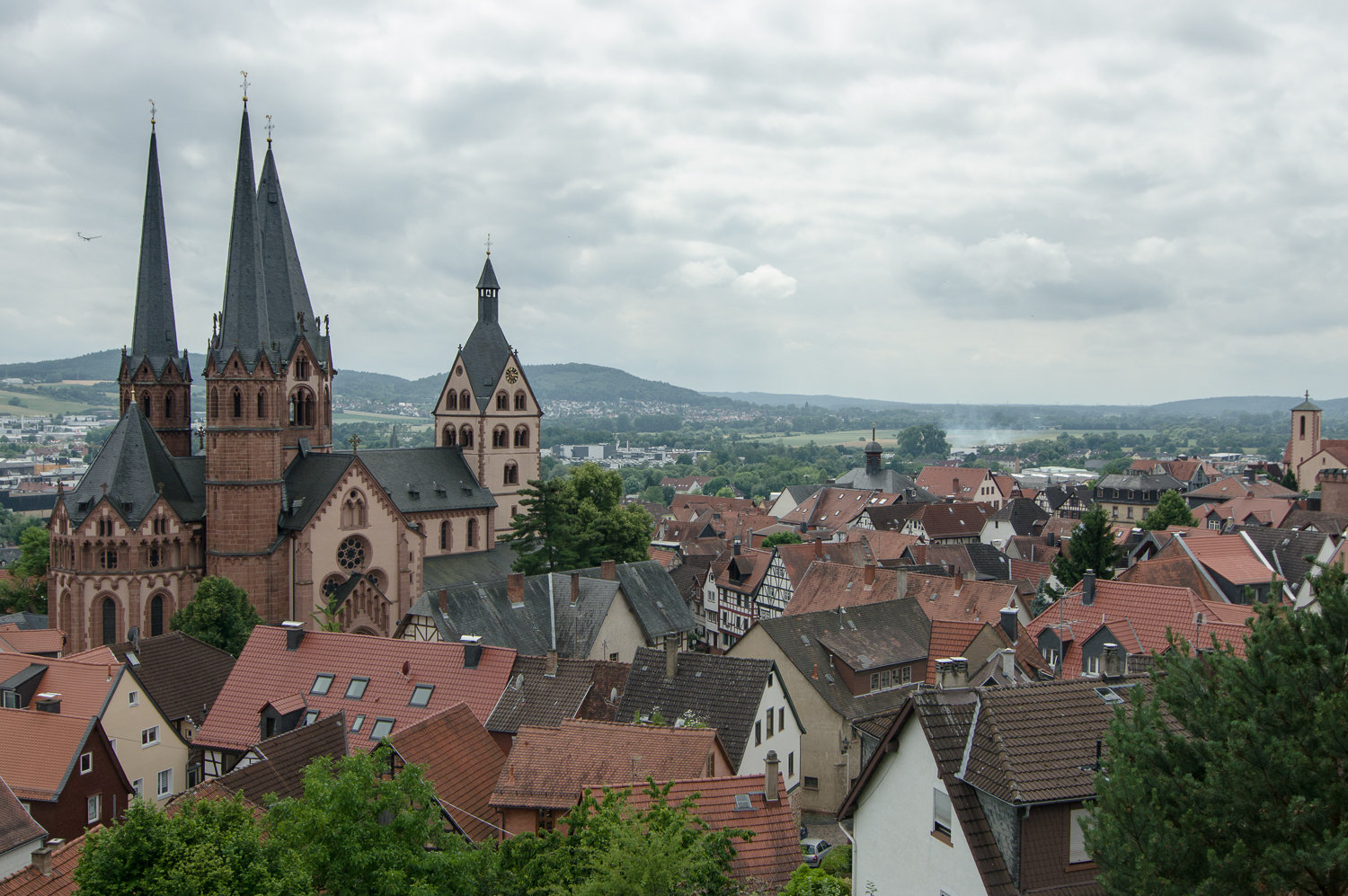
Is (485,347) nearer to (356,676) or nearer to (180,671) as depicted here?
(180,671)

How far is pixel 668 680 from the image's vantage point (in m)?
37.4

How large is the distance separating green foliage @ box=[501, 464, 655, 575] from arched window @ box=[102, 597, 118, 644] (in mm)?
22091

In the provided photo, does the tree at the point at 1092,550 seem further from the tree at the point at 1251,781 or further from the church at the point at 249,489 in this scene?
the tree at the point at 1251,781

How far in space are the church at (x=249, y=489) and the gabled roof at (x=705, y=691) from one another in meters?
29.1

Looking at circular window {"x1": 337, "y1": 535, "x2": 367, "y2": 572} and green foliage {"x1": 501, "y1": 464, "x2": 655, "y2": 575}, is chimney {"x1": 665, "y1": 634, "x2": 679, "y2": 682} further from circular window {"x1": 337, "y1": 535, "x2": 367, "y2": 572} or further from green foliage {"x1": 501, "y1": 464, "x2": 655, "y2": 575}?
green foliage {"x1": 501, "y1": 464, "x2": 655, "y2": 575}

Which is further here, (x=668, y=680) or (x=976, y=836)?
(x=668, y=680)

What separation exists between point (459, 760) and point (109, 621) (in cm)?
3745

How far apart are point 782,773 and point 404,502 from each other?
40.9 m

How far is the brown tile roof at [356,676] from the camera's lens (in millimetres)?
37219

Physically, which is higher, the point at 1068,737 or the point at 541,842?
the point at 1068,737

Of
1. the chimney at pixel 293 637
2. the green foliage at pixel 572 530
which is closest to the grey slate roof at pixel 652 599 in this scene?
the green foliage at pixel 572 530

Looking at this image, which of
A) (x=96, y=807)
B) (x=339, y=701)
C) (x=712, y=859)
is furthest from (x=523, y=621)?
(x=712, y=859)

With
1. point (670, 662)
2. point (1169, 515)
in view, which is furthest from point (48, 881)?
point (1169, 515)

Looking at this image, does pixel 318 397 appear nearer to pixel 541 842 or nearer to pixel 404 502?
pixel 404 502
